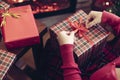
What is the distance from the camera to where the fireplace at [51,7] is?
1861mm

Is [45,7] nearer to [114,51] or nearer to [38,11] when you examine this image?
[38,11]

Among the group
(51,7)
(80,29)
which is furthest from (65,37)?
(51,7)

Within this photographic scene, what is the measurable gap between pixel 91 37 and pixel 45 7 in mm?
782

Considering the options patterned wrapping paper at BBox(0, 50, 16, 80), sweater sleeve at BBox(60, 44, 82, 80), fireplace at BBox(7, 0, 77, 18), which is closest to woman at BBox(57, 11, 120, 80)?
sweater sleeve at BBox(60, 44, 82, 80)

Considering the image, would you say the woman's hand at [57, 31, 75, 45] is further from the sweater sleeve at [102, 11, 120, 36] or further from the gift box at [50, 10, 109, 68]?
the sweater sleeve at [102, 11, 120, 36]

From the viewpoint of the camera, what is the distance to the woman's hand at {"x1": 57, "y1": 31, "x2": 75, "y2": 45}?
1141mm

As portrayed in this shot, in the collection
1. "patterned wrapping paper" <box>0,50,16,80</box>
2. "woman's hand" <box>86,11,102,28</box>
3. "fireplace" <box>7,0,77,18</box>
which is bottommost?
"fireplace" <box>7,0,77,18</box>

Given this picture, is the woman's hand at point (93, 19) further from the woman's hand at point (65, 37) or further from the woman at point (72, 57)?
the woman's hand at point (65, 37)

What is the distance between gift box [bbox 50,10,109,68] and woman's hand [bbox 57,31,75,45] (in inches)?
1.4

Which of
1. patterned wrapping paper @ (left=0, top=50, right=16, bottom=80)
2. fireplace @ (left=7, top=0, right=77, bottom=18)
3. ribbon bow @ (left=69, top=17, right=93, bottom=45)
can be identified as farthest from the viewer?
fireplace @ (left=7, top=0, right=77, bottom=18)

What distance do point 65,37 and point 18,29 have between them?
24 centimetres

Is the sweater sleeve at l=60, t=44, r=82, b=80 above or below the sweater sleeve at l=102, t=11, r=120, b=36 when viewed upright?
below

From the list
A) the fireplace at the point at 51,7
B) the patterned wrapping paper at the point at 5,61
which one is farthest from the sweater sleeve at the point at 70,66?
the fireplace at the point at 51,7

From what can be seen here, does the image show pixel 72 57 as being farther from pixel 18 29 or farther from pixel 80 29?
pixel 18 29
